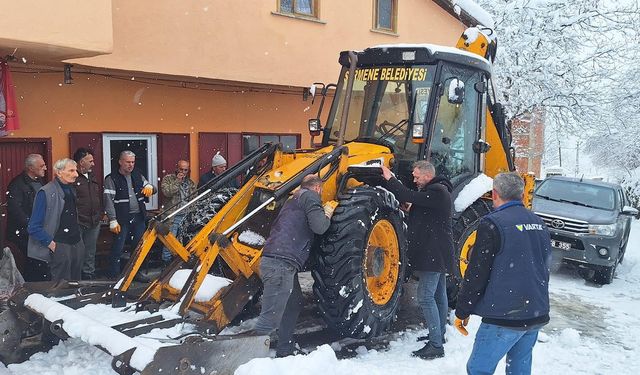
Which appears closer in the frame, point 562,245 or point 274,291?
point 274,291

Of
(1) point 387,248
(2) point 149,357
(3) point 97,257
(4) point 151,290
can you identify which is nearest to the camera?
(2) point 149,357

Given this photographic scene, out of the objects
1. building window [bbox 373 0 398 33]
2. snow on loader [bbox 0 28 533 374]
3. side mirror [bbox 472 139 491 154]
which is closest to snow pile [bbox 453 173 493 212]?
snow on loader [bbox 0 28 533 374]

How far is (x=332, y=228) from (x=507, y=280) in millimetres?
1741

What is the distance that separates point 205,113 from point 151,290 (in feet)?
15.4

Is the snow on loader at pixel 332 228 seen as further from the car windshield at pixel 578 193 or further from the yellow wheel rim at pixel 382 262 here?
the car windshield at pixel 578 193

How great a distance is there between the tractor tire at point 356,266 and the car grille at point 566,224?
4.58 meters

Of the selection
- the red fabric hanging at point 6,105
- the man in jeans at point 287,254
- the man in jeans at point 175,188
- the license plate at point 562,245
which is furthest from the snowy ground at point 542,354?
the man in jeans at point 175,188

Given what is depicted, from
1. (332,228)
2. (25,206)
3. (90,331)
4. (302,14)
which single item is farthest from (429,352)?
(302,14)

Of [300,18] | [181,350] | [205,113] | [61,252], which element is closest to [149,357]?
[181,350]

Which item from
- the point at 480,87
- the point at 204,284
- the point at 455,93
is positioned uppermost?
the point at 480,87

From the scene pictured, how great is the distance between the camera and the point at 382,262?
5531 mm

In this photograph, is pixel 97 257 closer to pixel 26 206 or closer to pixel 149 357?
pixel 26 206

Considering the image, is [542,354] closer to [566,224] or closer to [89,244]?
[566,224]

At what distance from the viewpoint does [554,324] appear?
6.43 metres
